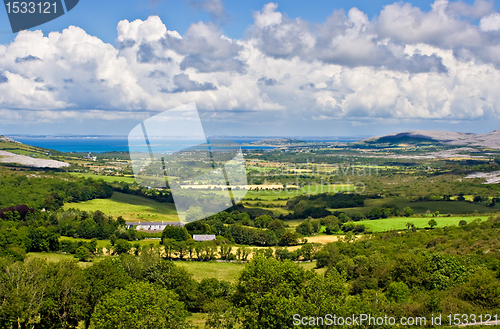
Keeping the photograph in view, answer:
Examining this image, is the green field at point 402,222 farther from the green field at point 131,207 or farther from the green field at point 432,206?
the green field at point 131,207

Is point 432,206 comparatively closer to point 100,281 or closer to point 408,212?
point 408,212

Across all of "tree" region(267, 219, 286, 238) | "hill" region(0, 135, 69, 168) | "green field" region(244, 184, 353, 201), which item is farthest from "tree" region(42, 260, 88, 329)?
"hill" region(0, 135, 69, 168)

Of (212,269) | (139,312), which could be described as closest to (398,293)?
(139,312)

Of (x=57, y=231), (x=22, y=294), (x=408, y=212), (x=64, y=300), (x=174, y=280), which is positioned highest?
(x=22, y=294)

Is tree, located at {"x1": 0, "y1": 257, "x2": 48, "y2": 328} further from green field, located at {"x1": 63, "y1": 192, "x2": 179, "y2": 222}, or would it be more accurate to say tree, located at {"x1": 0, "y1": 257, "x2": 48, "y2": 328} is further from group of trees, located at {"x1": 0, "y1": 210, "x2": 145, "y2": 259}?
green field, located at {"x1": 63, "y1": 192, "x2": 179, "y2": 222}

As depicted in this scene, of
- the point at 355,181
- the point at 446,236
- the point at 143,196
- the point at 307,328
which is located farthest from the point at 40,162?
the point at 307,328

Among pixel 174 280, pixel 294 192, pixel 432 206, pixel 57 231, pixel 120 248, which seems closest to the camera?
pixel 174 280

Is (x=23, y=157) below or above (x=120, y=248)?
above
